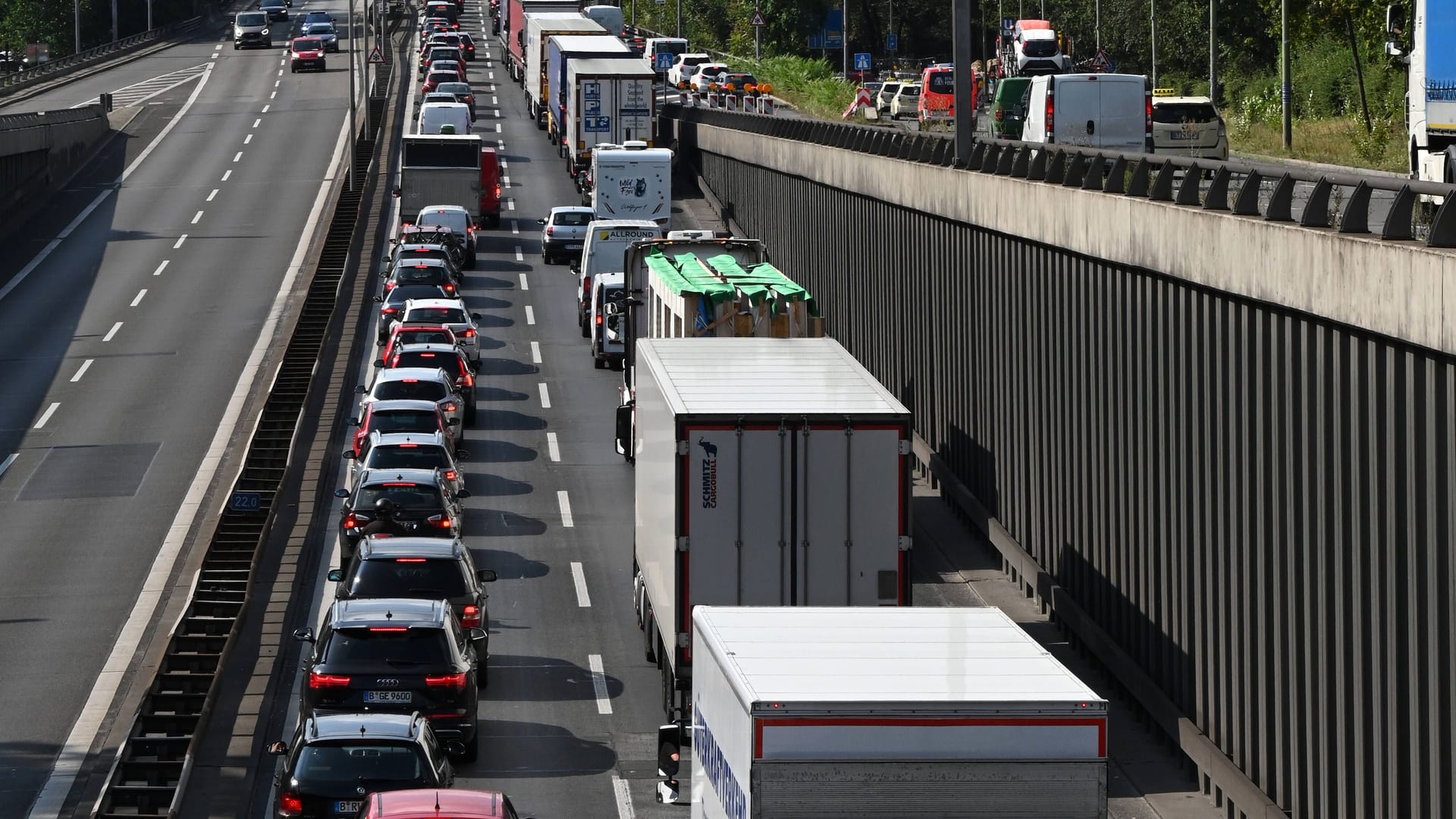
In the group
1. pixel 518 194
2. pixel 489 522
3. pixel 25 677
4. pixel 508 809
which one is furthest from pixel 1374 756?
pixel 518 194

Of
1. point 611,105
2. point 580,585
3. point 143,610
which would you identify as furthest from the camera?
point 611,105

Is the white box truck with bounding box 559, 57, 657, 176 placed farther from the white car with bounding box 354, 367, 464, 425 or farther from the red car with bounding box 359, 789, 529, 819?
the red car with bounding box 359, 789, 529, 819

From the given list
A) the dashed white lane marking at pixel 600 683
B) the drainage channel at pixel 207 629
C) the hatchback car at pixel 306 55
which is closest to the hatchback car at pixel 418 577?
the dashed white lane marking at pixel 600 683

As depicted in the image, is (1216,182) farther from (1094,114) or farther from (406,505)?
(1094,114)

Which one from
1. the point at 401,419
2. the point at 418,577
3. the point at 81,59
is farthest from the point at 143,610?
the point at 81,59

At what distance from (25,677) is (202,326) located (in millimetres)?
25904

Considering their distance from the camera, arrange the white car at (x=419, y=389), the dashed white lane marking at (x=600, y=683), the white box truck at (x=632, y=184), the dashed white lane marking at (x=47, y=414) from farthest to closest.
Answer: the white box truck at (x=632, y=184) → the dashed white lane marking at (x=47, y=414) → the white car at (x=419, y=389) → the dashed white lane marking at (x=600, y=683)

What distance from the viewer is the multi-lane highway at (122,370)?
2366cm

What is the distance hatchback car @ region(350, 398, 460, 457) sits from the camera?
3231 centimetres

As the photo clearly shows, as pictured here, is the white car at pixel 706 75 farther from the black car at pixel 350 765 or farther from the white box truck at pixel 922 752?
the white box truck at pixel 922 752

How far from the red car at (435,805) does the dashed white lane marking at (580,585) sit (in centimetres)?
1158

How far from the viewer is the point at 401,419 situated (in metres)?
32.4

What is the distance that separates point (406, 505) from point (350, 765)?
11.3m

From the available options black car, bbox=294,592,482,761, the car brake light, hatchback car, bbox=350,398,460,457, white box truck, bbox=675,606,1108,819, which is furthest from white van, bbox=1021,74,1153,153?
white box truck, bbox=675,606,1108,819
